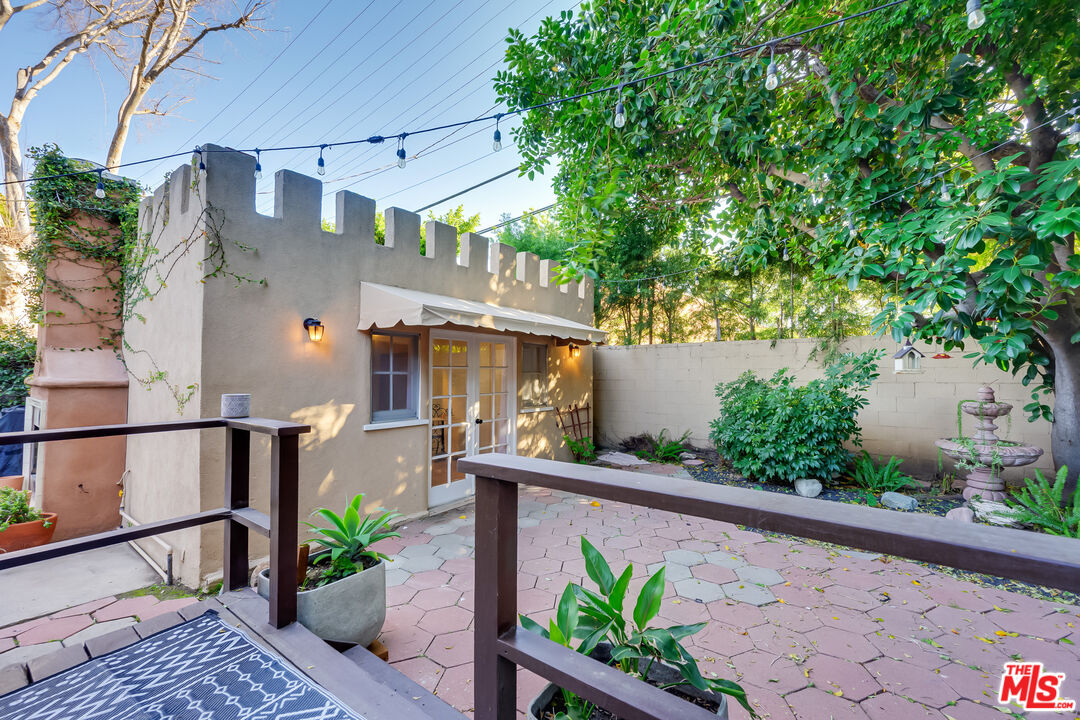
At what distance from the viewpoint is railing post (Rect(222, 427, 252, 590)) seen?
2.67m

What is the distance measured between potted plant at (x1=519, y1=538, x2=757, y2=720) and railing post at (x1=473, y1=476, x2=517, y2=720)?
188 millimetres

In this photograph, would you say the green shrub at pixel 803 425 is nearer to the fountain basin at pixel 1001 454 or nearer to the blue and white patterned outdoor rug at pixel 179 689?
the fountain basin at pixel 1001 454

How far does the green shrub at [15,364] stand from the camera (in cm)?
651

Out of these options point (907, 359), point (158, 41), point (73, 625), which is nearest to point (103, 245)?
point (73, 625)

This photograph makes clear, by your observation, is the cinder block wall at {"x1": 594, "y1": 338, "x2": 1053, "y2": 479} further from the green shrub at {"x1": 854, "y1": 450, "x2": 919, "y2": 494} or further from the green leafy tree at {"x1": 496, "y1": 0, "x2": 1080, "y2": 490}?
the green leafy tree at {"x1": 496, "y1": 0, "x2": 1080, "y2": 490}

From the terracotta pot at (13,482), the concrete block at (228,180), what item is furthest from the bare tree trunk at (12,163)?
the concrete block at (228,180)

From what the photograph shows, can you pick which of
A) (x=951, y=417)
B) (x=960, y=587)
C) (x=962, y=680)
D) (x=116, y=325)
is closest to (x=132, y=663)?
(x=962, y=680)

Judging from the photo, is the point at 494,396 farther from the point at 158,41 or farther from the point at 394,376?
the point at 158,41

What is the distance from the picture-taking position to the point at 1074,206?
3232 millimetres

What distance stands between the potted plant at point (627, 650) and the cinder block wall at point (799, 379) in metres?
7.22

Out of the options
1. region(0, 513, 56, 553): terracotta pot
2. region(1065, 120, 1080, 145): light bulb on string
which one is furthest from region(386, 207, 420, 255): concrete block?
region(1065, 120, 1080, 145): light bulb on string

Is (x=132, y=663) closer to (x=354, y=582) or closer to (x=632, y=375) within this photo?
(x=354, y=582)

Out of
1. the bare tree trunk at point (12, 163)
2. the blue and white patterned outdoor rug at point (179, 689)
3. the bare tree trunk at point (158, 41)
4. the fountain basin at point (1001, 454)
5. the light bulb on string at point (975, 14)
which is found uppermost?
the bare tree trunk at point (158, 41)

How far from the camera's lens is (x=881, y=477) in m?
6.54
